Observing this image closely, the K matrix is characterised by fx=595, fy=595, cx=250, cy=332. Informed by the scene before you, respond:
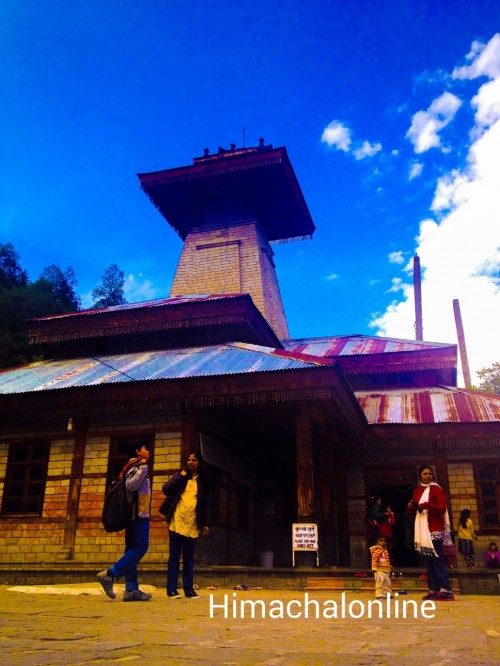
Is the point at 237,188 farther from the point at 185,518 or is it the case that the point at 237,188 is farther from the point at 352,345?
the point at 185,518

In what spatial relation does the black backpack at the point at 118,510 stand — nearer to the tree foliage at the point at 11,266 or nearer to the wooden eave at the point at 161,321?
the wooden eave at the point at 161,321

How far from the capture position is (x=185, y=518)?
6883 millimetres

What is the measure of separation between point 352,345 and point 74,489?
398 inches

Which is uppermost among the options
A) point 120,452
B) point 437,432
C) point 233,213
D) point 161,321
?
point 233,213

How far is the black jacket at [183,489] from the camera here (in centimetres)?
693

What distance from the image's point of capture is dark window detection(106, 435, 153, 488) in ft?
37.6

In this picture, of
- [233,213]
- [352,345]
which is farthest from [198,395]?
[233,213]

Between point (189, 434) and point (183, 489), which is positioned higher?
point (189, 434)

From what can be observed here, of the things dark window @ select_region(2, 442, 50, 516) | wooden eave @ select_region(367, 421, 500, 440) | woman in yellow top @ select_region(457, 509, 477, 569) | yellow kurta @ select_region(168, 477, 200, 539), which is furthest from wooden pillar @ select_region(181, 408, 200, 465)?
woman in yellow top @ select_region(457, 509, 477, 569)

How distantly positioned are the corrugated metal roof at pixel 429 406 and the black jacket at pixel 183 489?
720cm

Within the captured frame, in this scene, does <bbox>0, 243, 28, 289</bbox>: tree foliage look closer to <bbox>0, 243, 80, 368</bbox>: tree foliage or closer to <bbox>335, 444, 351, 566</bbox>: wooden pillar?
<bbox>0, 243, 80, 368</bbox>: tree foliage

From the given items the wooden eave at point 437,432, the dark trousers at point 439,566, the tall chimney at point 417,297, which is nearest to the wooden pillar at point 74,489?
the wooden eave at point 437,432

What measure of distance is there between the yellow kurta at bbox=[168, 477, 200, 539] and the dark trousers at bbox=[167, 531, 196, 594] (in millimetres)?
80

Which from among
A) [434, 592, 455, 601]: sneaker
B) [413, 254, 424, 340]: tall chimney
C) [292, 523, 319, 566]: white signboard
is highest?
[413, 254, 424, 340]: tall chimney
